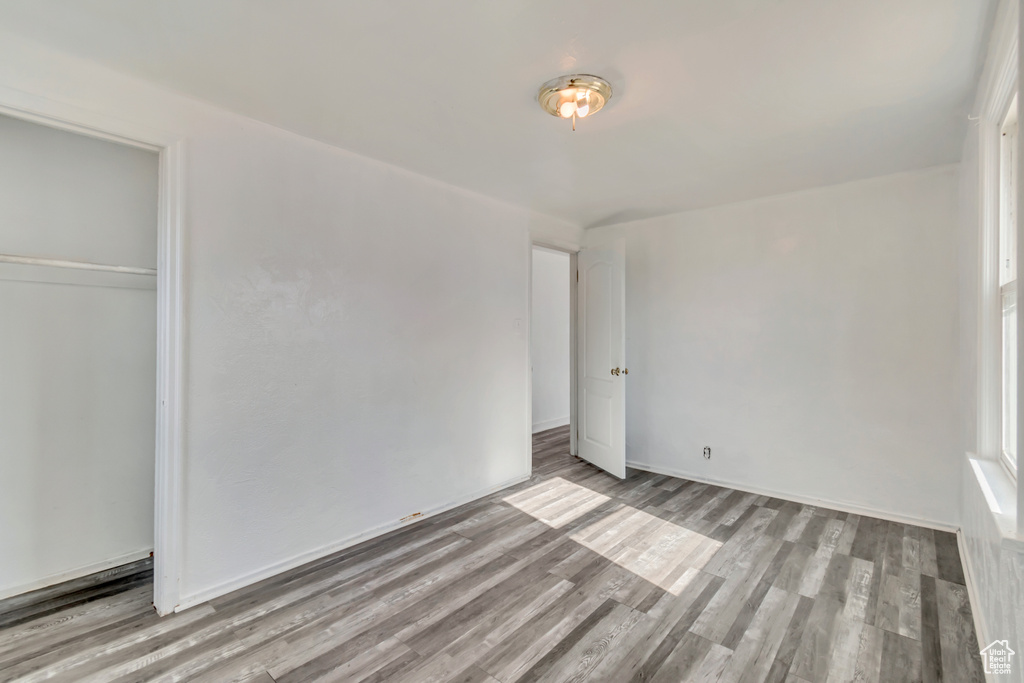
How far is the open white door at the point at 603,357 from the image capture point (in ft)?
13.3

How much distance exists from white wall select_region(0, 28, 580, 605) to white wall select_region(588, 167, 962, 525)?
174cm

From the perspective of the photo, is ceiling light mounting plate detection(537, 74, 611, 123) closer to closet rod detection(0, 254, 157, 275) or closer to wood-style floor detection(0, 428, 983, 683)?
closet rod detection(0, 254, 157, 275)

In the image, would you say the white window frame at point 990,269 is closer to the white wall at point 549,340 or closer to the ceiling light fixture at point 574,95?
the ceiling light fixture at point 574,95

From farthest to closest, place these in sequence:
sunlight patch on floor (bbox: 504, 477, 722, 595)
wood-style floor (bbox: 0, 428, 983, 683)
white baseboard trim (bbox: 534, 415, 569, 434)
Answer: white baseboard trim (bbox: 534, 415, 569, 434), sunlight patch on floor (bbox: 504, 477, 722, 595), wood-style floor (bbox: 0, 428, 983, 683)

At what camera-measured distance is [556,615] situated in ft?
6.75

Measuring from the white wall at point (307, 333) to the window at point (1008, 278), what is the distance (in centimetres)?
286

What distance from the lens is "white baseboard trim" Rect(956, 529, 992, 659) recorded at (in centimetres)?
184

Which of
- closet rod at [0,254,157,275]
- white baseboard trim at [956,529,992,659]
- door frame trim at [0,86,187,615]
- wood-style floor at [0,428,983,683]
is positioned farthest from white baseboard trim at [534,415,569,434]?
closet rod at [0,254,157,275]

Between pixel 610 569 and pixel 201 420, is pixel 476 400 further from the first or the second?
pixel 201 420

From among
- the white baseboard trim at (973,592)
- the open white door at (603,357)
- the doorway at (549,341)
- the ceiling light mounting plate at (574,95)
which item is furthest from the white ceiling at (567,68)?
the doorway at (549,341)

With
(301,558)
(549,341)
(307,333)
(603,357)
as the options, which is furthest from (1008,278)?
(549,341)

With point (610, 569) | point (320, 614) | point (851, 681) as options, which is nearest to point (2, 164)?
point (320, 614)

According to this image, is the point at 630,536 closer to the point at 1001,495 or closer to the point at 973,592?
the point at 973,592

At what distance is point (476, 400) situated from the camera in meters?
3.53
